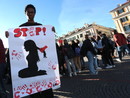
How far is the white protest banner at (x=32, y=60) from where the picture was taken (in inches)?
80.0

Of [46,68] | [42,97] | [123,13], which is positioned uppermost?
[123,13]

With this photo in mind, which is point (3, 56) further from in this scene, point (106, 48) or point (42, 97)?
point (106, 48)

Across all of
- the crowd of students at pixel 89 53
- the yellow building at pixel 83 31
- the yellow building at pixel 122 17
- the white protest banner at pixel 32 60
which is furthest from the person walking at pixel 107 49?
the yellow building at pixel 83 31

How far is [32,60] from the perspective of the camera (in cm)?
212

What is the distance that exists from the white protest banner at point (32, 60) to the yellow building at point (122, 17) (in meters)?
53.2

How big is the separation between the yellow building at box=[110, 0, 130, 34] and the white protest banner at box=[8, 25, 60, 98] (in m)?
53.2

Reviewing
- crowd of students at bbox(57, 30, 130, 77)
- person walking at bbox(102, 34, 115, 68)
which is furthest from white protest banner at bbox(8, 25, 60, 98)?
person walking at bbox(102, 34, 115, 68)

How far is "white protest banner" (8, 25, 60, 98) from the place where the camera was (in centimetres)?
203

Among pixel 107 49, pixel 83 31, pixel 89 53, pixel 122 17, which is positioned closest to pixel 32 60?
pixel 89 53

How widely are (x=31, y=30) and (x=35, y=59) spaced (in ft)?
1.60

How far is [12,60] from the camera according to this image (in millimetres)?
2055

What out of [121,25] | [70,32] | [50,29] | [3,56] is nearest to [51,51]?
[50,29]

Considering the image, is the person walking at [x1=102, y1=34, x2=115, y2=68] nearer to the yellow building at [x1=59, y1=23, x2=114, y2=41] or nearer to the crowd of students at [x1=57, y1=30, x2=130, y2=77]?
the crowd of students at [x1=57, y1=30, x2=130, y2=77]

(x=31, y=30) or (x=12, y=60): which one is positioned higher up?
(x=31, y=30)
